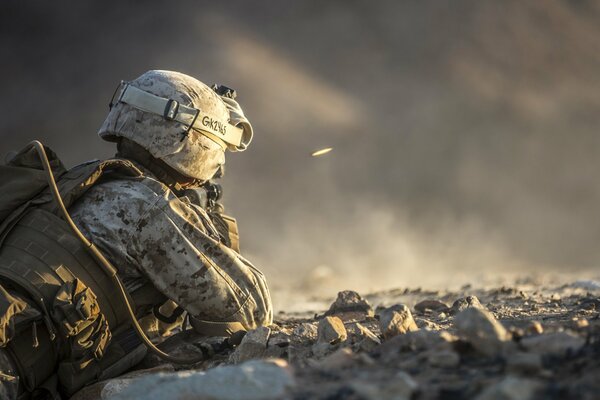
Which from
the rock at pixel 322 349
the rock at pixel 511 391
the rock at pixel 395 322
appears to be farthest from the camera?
the rock at pixel 322 349

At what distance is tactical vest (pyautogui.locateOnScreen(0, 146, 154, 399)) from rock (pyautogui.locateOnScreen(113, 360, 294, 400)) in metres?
1.45

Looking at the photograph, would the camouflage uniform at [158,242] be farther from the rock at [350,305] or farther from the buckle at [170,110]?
the rock at [350,305]

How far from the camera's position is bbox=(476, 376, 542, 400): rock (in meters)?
2.07

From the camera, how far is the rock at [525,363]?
2404mm

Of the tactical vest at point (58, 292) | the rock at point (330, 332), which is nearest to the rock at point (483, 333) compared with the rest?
the rock at point (330, 332)

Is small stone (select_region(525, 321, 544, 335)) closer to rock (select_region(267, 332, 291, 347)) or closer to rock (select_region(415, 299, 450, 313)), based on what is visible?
rock (select_region(267, 332, 291, 347))

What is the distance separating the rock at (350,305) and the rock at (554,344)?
3.27 m

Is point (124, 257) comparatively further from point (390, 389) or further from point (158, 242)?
point (390, 389)

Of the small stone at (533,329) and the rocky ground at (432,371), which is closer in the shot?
the rocky ground at (432,371)

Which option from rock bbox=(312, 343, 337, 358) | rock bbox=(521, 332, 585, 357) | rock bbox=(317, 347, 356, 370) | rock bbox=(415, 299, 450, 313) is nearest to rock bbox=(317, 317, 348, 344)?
rock bbox=(312, 343, 337, 358)

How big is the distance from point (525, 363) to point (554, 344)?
0.24 m

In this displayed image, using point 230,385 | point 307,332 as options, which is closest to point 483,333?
point 230,385

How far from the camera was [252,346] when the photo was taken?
3.96 m

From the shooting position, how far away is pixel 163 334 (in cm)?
479
